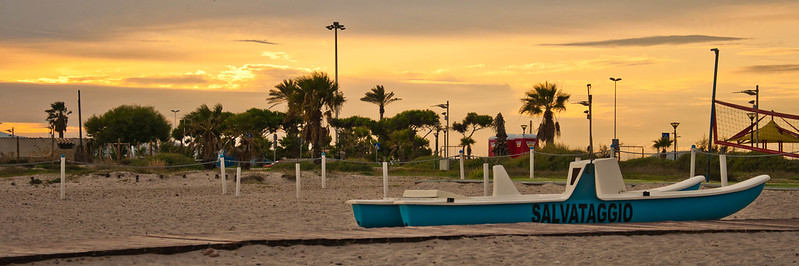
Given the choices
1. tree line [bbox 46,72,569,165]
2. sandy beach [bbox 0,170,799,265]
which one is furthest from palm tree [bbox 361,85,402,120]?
sandy beach [bbox 0,170,799,265]

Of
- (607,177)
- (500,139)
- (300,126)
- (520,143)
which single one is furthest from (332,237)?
(300,126)

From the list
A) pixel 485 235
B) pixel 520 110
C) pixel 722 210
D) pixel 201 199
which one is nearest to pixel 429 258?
pixel 485 235

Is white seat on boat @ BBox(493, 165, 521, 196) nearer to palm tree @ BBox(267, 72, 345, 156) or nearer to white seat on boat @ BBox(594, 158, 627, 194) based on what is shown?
white seat on boat @ BBox(594, 158, 627, 194)

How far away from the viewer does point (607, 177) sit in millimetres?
13578

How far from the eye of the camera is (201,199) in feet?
73.8

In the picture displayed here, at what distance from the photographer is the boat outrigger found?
1284cm

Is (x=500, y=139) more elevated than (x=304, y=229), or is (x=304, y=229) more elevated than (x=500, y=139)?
(x=500, y=139)

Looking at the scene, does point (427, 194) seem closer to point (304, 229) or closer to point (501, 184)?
point (501, 184)

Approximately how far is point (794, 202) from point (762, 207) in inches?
38.0

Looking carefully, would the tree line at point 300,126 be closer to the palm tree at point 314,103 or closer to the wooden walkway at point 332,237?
the palm tree at point 314,103

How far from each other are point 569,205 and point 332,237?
449 cm

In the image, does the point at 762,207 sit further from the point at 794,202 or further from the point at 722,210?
the point at 722,210

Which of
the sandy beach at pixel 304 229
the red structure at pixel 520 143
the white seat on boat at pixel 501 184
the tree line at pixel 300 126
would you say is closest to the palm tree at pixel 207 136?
the tree line at pixel 300 126

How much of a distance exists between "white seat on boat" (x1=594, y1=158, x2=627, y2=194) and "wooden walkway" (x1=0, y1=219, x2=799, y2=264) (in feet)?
3.34
